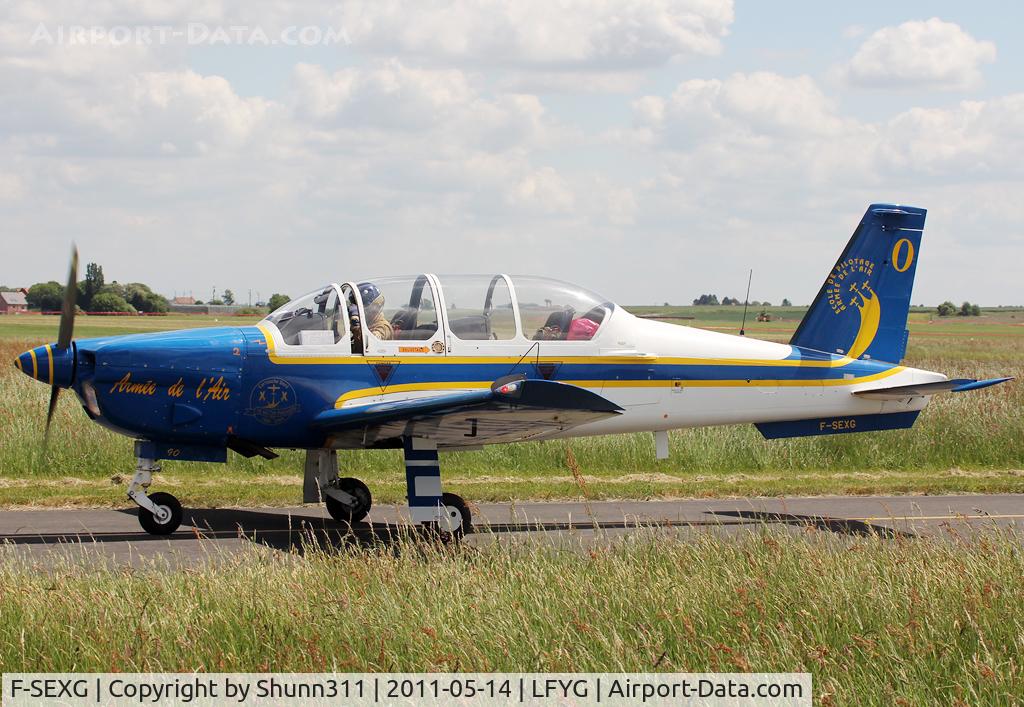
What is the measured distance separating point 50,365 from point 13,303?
116196 mm

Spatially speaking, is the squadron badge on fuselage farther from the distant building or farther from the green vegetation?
the distant building

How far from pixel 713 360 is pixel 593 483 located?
11.3 feet

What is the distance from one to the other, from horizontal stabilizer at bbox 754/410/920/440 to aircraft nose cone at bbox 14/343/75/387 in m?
6.79

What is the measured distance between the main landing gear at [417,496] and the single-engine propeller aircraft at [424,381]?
0.06 ft

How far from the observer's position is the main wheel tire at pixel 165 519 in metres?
10.4

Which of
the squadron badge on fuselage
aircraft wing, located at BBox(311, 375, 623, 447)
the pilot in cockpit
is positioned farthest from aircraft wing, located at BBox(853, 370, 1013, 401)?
the squadron badge on fuselage

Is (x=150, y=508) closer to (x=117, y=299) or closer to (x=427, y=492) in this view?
(x=427, y=492)

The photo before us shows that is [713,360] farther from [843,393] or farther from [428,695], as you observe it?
[428,695]

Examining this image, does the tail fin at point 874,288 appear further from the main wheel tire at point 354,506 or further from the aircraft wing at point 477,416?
the main wheel tire at point 354,506

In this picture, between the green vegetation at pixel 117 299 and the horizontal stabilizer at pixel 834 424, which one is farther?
the green vegetation at pixel 117 299

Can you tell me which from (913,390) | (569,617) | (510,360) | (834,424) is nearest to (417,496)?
(510,360)

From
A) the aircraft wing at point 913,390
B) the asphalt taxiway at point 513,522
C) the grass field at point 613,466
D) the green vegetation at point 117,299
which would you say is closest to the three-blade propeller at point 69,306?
the asphalt taxiway at point 513,522

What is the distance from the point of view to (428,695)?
5.25 m

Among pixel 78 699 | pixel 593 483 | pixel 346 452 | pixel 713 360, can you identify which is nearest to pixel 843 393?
pixel 713 360
